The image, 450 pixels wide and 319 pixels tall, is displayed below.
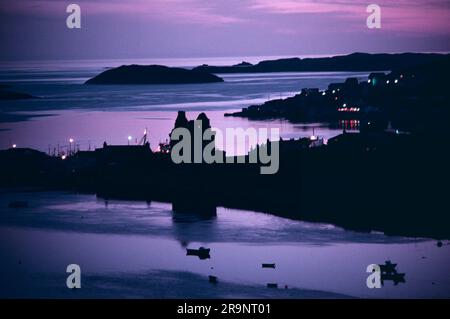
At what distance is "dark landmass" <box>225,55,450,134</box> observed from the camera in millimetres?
13258

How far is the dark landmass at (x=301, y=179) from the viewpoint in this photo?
7.69 m

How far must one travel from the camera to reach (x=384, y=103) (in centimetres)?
1585

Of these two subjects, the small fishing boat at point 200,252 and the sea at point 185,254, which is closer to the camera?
the sea at point 185,254

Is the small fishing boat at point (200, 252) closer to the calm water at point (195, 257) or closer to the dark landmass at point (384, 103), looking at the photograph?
the calm water at point (195, 257)

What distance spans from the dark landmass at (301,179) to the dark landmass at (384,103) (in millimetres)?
2024

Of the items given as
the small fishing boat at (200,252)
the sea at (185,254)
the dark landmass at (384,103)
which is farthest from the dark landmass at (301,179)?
the dark landmass at (384,103)

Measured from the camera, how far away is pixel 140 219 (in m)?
7.91

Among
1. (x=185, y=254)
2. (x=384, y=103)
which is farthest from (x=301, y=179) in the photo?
(x=384, y=103)

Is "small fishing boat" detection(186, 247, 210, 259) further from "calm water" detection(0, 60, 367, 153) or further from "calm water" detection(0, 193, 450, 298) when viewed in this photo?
"calm water" detection(0, 60, 367, 153)

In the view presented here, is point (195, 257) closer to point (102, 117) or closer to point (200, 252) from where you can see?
point (200, 252)

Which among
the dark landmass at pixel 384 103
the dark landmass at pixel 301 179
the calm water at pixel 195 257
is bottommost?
the calm water at pixel 195 257

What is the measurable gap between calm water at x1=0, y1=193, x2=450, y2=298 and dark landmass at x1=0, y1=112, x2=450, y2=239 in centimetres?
49
